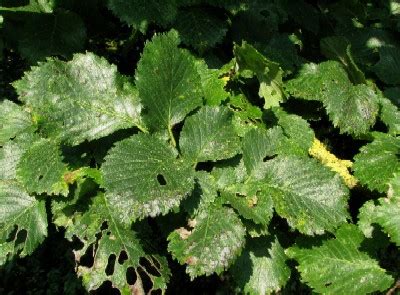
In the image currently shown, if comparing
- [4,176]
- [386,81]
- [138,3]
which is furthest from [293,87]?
[4,176]

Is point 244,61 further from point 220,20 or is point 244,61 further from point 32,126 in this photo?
point 32,126

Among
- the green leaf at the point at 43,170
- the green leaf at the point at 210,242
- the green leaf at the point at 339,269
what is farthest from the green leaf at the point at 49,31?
the green leaf at the point at 339,269

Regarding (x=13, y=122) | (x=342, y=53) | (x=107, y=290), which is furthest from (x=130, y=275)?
(x=342, y=53)

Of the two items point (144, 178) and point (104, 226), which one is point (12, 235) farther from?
point (144, 178)

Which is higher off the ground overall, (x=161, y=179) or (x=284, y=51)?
(x=284, y=51)

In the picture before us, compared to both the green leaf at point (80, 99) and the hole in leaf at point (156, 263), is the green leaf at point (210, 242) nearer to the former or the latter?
the hole in leaf at point (156, 263)
